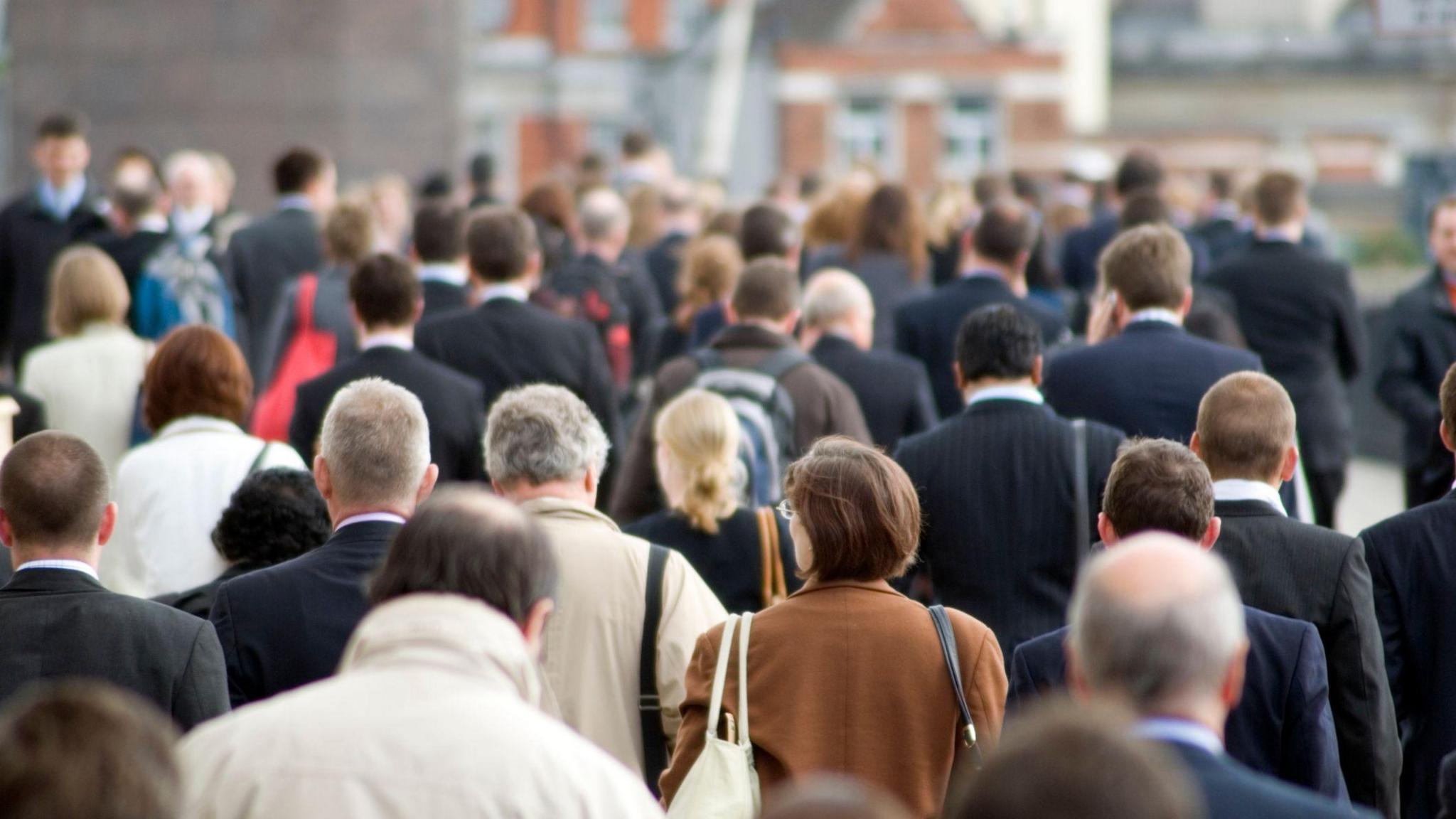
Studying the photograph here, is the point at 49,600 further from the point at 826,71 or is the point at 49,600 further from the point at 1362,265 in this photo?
the point at 826,71

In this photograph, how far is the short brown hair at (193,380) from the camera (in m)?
6.50

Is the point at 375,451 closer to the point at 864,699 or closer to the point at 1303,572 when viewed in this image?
the point at 864,699

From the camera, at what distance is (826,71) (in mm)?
55438

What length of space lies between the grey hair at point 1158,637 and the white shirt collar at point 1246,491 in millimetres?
2205

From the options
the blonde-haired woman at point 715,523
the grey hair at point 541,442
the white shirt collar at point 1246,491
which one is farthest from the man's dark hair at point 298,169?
the white shirt collar at point 1246,491

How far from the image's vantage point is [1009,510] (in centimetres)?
602

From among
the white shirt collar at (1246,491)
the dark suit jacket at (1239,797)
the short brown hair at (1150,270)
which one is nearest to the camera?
the dark suit jacket at (1239,797)

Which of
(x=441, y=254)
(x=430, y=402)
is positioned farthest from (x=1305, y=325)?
(x=430, y=402)

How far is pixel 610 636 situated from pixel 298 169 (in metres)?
6.60

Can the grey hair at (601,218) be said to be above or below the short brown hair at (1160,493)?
above

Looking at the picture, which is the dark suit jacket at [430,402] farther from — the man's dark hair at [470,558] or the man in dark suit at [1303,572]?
the man's dark hair at [470,558]

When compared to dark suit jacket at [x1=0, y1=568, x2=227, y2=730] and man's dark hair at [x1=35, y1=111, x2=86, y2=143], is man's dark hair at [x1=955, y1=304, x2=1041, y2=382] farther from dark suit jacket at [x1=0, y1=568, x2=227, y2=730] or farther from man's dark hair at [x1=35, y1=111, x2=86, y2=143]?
man's dark hair at [x1=35, y1=111, x2=86, y2=143]

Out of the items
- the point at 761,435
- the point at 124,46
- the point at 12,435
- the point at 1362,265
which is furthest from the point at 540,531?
the point at 1362,265

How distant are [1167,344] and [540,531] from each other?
12.5ft
